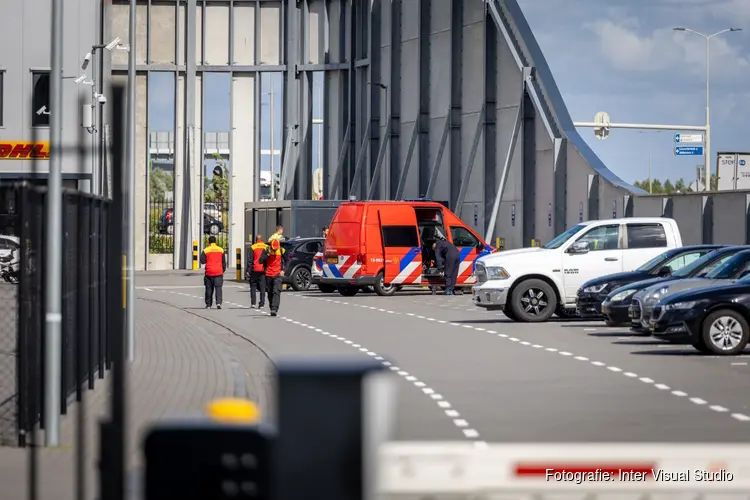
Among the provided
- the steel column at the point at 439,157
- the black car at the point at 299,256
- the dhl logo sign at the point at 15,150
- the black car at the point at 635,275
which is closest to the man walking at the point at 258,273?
the black car at the point at 635,275

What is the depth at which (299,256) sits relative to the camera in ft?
142

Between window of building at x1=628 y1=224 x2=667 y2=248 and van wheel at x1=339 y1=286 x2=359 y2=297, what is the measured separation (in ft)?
43.4

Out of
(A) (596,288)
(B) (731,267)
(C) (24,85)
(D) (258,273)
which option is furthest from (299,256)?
(B) (731,267)

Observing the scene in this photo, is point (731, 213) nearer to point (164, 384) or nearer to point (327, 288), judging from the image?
point (327, 288)

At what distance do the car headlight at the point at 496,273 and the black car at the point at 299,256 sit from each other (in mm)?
15879

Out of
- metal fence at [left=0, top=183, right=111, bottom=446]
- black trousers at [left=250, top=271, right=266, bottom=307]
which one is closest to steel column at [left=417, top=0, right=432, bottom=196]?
black trousers at [left=250, top=271, right=266, bottom=307]

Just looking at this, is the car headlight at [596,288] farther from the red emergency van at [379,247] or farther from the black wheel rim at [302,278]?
the black wheel rim at [302,278]

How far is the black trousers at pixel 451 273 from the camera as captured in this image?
39.4 meters

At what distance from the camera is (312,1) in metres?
68.9

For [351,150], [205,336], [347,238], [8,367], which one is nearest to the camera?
[8,367]

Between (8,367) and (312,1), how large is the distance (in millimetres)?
50417

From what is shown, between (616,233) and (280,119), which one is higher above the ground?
(280,119)

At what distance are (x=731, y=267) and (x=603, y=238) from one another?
6088mm

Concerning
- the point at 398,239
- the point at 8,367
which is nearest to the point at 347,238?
the point at 398,239
